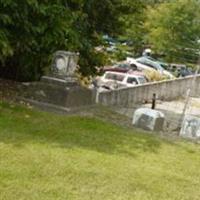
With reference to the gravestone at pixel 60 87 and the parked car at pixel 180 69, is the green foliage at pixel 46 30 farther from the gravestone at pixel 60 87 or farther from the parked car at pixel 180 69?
the parked car at pixel 180 69

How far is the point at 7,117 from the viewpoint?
971 cm

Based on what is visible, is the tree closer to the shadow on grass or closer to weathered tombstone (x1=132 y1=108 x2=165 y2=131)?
weathered tombstone (x1=132 y1=108 x2=165 y2=131)

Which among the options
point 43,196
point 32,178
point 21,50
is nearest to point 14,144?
point 32,178

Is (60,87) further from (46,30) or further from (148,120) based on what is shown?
(148,120)

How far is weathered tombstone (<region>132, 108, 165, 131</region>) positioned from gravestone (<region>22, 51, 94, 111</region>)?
1.47m

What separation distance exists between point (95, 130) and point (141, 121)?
6.34 ft

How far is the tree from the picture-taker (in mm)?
37406

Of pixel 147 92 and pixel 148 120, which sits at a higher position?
pixel 147 92

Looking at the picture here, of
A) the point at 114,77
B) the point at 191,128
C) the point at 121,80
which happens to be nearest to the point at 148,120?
the point at 191,128

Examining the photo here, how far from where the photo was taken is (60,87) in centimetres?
1195

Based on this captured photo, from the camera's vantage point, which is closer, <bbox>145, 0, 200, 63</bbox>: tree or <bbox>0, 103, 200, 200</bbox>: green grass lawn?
<bbox>0, 103, 200, 200</bbox>: green grass lawn

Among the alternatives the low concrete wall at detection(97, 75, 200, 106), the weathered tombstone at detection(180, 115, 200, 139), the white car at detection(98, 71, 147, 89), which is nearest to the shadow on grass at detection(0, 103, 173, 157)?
the weathered tombstone at detection(180, 115, 200, 139)

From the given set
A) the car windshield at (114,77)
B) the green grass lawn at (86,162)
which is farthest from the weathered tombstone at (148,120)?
the car windshield at (114,77)

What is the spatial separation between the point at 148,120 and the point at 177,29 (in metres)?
27.5
